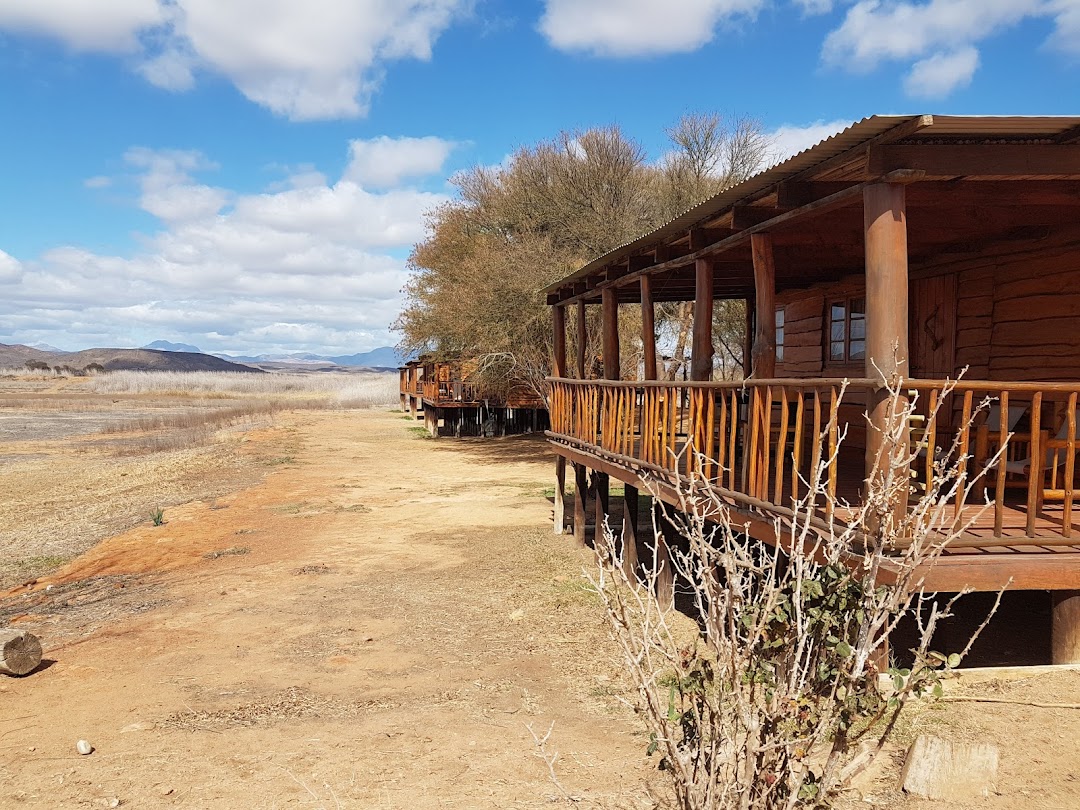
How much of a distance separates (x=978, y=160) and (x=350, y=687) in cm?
555

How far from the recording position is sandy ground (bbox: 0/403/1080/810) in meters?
4.24

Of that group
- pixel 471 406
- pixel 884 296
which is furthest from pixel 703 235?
pixel 471 406

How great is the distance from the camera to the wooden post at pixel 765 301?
260 inches

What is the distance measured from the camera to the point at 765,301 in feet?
21.6

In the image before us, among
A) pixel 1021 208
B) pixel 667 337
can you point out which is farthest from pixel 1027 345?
pixel 667 337

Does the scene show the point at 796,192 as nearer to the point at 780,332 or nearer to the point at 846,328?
the point at 846,328

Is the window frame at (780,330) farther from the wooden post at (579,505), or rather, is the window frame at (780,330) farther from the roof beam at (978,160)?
the roof beam at (978,160)

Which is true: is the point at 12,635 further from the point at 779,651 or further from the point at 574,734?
the point at 779,651

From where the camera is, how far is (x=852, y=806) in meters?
3.71

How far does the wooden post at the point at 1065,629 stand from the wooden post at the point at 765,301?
101 inches

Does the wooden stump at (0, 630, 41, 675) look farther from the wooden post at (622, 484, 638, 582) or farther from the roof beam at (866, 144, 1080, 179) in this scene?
the roof beam at (866, 144, 1080, 179)

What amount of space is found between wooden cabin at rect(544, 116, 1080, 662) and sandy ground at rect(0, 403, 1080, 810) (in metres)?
1.14

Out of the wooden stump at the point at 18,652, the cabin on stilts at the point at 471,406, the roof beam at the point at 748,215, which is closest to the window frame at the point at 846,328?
the roof beam at the point at 748,215

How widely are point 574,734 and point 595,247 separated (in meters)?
18.0
